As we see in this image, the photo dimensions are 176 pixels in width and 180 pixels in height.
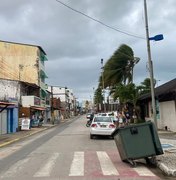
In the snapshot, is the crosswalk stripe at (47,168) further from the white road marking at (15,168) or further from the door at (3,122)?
the door at (3,122)

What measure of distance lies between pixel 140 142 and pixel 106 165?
4.68 ft

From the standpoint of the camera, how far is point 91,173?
39.1 feet

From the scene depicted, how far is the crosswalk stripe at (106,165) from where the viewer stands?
1205cm

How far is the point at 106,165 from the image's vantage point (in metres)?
13.7

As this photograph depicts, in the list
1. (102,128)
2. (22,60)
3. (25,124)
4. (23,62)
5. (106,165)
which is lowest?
(106,165)

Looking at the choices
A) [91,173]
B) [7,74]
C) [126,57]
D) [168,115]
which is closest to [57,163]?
[91,173]

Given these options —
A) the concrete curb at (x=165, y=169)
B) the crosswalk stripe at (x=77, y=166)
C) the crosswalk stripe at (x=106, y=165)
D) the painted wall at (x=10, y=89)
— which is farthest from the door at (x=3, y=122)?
the concrete curb at (x=165, y=169)

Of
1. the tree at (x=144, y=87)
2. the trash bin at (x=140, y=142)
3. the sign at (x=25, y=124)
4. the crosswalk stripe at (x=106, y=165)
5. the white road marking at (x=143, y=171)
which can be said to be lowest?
the white road marking at (x=143, y=171)

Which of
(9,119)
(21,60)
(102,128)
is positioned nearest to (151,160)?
(102,128)

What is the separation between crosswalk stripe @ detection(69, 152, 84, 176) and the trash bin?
155 cm

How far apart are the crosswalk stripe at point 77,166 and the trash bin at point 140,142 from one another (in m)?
1.55

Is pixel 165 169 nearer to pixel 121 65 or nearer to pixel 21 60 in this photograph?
pixel 121 65

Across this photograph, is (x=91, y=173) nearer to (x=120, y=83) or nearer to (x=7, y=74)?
(x=120, y=83)

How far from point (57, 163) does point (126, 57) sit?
115ft
